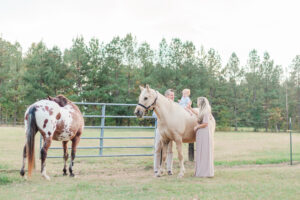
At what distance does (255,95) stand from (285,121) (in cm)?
645

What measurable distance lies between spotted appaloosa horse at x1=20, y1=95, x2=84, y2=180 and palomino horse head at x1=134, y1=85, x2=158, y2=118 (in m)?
1.38

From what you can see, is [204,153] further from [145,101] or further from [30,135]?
[30,135]

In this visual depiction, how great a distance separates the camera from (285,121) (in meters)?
Result: 45.6

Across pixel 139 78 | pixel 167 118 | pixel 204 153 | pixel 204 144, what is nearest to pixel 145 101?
pixel 167 118

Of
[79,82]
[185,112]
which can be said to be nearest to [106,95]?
[79,82]

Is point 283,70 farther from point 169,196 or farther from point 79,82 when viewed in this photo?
point 169,196

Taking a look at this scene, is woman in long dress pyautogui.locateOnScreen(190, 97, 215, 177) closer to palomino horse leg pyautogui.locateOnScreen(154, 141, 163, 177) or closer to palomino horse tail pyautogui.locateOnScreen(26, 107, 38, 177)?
palomino horse leg pyautogui.locateOnScreen(154, 141, 163, 177)

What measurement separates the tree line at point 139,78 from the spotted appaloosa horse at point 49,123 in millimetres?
26455

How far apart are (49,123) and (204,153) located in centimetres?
337

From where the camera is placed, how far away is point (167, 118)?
612 centimetres

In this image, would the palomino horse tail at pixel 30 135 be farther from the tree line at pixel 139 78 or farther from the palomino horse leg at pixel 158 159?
the tree line at pixel 139 78

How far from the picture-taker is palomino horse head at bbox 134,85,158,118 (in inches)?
229

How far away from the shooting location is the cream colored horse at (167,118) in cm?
594

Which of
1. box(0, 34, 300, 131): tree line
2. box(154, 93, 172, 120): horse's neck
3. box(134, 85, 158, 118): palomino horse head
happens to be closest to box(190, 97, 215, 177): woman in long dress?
box(154, 93, 172, 120): horse's neck
